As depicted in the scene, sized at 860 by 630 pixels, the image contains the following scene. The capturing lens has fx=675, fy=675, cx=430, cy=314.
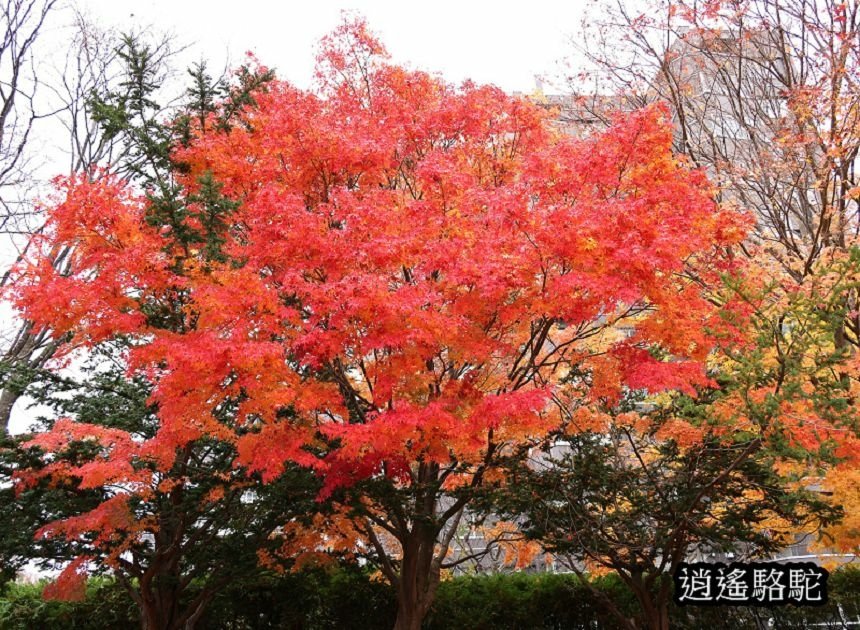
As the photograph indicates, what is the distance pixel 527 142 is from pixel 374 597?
8397 millimetres

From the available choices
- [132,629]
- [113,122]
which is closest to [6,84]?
[113,122]

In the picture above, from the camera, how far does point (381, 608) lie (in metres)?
12.2

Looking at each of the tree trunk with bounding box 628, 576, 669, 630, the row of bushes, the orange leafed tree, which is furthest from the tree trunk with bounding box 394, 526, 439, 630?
the tree trunk with bounding box 628, 576, 669, 630

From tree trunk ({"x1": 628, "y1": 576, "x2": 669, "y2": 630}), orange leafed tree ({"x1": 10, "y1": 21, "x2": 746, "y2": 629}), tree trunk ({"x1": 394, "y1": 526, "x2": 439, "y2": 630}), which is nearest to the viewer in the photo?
orange leafed tree ({"x1": 10, "y1": 21, "x2": 746, "y2": 629})

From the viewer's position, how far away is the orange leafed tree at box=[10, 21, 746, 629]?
7348mm

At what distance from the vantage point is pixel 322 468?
7.98 m

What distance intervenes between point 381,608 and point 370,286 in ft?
24.9

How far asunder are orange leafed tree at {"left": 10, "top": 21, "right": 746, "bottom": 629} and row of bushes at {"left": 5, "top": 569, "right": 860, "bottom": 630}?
8.26 ft

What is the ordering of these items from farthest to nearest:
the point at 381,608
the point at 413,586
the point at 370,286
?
the point at 381,608 < the point at 413,586 < the point at 370,286

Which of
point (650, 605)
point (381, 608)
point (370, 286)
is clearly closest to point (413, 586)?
point (381, 608)

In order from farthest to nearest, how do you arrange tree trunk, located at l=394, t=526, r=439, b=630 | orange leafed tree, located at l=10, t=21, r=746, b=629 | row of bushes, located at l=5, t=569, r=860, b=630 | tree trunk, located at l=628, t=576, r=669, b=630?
row of bushes, located at l=5, t=569, r=860, b=630 < tree trunk, located at l=628, t=576, r=669, b=630 < tree trunk, located at l=394, t=526, r=439, b=630 < orange leafed tree, located at l=10, t=21, r=746, b=629

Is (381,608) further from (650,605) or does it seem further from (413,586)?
(650,605)

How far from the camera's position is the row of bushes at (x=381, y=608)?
11602mm

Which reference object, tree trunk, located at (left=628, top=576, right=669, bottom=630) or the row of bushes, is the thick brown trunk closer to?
tree trunk, located at (left=628, top=576, right=669, bottom=630)
